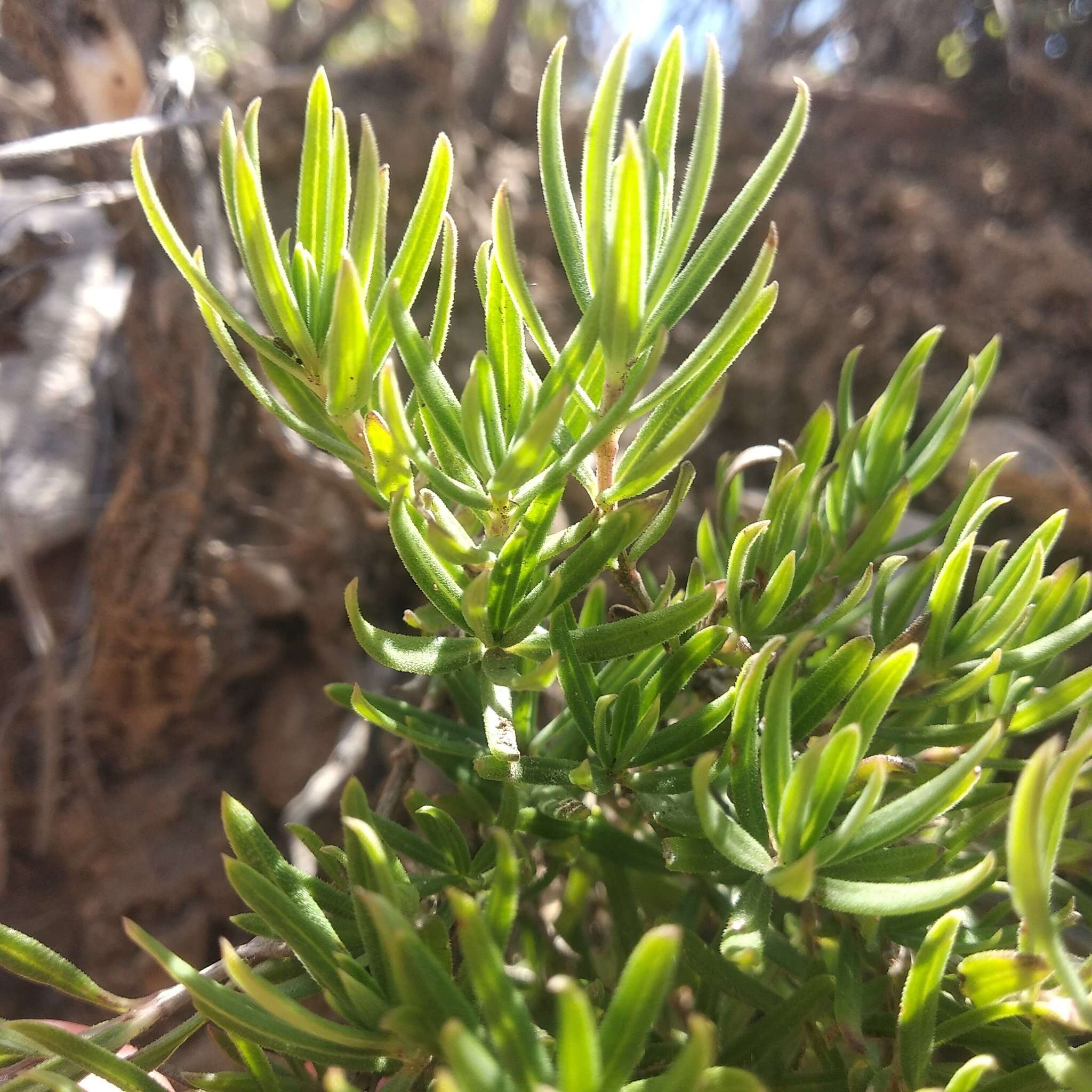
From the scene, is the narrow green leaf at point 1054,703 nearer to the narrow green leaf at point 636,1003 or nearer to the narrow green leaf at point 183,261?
the narrow green leaf at point 636,1003

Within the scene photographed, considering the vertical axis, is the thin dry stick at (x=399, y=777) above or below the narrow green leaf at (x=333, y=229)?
below

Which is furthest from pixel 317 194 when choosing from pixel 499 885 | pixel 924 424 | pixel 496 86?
pixel 496 86

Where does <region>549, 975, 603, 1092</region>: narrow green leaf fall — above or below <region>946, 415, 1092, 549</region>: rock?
below

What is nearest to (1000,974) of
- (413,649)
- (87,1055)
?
(413,649)

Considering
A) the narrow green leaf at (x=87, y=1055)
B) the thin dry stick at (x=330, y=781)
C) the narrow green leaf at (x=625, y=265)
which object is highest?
the narrow green leaf at (x=625, y=265)

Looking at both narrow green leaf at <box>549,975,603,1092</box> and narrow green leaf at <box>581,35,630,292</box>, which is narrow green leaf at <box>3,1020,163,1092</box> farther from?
narrow green leaf at <box>581,35,630,292</box>

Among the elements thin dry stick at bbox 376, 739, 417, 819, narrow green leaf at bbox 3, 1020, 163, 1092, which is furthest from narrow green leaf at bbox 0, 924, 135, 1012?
thin dry stick at bbox 376, 739, 417, 819

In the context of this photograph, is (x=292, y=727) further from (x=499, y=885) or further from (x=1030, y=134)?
(x=1030, y=134)

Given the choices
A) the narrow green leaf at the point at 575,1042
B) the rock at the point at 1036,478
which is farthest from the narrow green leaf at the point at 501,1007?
the rock at the point at 1036,478

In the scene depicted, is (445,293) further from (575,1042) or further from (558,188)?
(575,1042)
